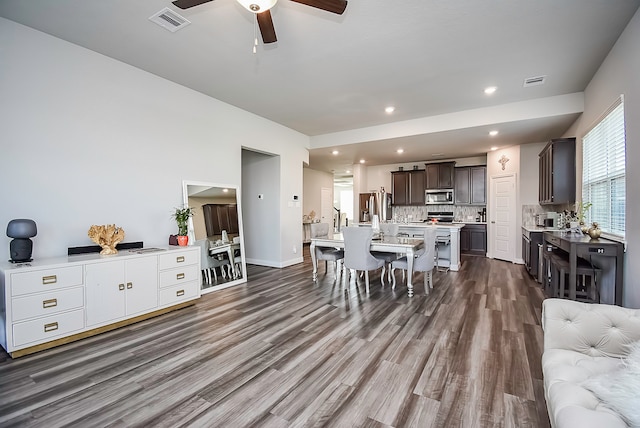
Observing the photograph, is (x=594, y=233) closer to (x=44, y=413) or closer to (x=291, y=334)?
(x=291, y=334)

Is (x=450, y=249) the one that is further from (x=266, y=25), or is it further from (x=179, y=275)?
(x=266, y=25)

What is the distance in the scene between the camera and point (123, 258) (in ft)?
9.75

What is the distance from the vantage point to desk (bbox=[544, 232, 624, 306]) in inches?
108

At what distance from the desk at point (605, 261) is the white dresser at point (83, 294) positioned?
171 inches

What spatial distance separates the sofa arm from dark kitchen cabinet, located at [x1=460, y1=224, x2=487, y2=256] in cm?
637

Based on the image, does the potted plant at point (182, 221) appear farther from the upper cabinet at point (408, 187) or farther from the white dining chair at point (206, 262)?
the upper cabinet at point (408, 187)

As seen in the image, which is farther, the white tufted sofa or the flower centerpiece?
the flower centerpiece

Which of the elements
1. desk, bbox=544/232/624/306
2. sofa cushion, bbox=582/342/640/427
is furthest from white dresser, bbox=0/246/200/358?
desk, bbox=544/232/624/306

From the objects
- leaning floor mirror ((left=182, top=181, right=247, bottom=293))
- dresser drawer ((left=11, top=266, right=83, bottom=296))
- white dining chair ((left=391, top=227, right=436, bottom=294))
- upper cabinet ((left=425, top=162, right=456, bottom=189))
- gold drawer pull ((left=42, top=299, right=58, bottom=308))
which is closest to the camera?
dresser drawer ((left=11, top=266, right=83, bottom=296))

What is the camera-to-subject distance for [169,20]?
2.69 meters

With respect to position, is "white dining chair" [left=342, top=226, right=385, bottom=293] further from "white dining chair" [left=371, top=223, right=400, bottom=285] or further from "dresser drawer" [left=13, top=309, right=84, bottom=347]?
"dresser drawer" [left=13, top=309, right=84, bottom=347]

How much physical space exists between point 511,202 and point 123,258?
24.8 feet

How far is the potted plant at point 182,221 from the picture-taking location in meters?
3.78

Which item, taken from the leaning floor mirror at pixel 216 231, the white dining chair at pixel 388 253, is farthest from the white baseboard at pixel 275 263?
the white dining chair at pixel 388 253
